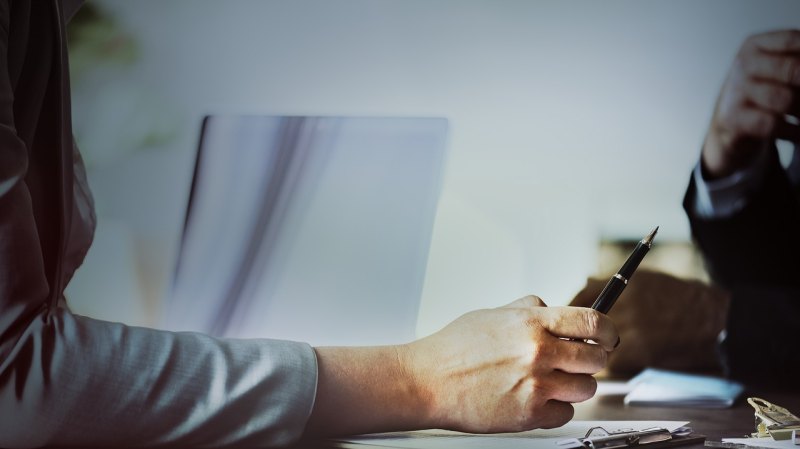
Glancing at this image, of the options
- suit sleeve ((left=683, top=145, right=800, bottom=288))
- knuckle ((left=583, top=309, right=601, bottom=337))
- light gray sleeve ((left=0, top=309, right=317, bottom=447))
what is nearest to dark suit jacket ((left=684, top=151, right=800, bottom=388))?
suit sleeve ((left=683, top=145, right=800, bottom=288))

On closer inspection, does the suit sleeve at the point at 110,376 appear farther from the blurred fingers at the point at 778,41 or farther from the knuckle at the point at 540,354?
the blurred fingers at the point at 778,41

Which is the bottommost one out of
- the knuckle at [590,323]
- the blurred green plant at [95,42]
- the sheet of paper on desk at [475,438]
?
the sheet of paper on desk at [475,438]

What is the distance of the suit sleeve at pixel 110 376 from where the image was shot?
44 cm

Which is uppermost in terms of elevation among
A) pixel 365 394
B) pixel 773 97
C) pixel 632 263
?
pixel 773 97

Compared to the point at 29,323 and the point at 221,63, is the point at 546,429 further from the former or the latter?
the point at 221,63

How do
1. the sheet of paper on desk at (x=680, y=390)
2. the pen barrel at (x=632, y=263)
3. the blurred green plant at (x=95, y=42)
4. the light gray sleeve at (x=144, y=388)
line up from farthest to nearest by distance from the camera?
1. the blurred green plant at (x=95, y=42)
2. the sheet of paper on desk at (x=680, y=390)
3. the pen barrel at (x=632, y=263)
4. the light gray sleeve at (x=144, y=388)

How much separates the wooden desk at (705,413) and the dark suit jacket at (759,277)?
0.17 ft

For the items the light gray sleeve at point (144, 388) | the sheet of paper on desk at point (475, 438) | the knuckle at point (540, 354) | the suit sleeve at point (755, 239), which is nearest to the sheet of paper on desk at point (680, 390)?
the suit sleeve at point (755, 239)

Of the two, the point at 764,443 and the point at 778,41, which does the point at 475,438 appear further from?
the point at 778,41

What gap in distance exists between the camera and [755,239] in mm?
955

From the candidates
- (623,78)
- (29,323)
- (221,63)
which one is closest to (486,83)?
(623,78)

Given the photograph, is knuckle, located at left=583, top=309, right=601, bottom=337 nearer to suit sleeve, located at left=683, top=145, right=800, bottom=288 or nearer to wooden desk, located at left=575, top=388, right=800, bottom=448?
wooden desk, located at left=575, top=388, right=800, bottom=448

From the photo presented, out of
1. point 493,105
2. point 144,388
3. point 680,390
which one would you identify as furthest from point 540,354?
point 493,105

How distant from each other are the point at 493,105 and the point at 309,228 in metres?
0.32
